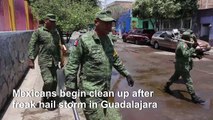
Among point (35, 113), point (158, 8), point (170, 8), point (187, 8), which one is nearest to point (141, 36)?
point (158, 8)

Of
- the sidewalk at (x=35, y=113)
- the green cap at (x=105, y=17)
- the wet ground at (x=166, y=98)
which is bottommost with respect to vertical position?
the wet ground at (x=166, y=98)

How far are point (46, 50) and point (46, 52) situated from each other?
1.6 inches

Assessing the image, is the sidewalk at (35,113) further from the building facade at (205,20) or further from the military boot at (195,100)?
the building facade at (205,20)

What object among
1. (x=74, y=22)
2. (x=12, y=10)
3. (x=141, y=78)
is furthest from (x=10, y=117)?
(x=74, y=22)

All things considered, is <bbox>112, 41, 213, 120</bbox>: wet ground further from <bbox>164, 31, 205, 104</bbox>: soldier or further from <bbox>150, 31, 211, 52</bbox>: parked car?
<bbox>150, 31, 211, 52</bbox>: parked car

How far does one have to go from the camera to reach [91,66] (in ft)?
11.4

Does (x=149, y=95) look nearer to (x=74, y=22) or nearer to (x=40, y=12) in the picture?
(x=74, y=22)

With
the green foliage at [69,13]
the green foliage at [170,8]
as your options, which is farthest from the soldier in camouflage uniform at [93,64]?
the green foliage at [170,8]

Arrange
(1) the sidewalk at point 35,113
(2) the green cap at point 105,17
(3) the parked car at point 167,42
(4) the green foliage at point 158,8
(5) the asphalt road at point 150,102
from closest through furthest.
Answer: (2) the green cap at point 105,17, (1) the sidewalk at point 35,113, (5) the asphalt road at point 150,102, (3) the parked car at point 167,42, (4) the green foliage at point 158,8

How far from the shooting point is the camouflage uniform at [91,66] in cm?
343

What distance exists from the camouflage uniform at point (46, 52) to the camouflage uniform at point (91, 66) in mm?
2308

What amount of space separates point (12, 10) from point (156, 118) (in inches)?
353

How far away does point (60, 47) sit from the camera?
234 inches

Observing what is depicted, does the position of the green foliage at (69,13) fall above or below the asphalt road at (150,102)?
above
